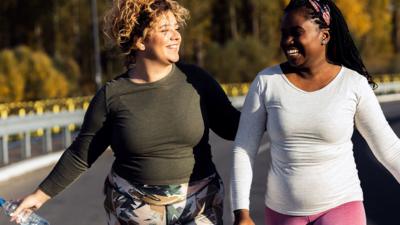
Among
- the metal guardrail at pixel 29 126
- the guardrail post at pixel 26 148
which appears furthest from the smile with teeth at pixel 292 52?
the guardrail post at pixel 26 148

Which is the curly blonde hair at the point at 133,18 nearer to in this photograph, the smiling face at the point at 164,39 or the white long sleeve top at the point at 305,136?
the smiling face at the point at 164,39

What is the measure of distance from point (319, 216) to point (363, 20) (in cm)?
6559

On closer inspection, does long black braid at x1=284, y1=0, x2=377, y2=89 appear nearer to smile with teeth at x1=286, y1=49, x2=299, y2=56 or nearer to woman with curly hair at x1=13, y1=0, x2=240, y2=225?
smile with teeth at x1=286, y1=49, x2=299, y2=56

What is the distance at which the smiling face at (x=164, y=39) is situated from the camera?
4051 mm

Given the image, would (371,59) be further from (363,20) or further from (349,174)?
(349,174)

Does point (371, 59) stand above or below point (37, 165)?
below

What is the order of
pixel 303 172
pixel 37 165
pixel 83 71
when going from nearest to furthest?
pixel 303 172 < pixel 37 165 < pixel 83 71

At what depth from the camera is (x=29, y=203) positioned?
13.9 ft

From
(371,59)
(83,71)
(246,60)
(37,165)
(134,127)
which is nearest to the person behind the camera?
(134,127)

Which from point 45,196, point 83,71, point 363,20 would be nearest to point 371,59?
point 363,20

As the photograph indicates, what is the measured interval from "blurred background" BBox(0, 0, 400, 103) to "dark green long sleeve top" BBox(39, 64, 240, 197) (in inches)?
1416

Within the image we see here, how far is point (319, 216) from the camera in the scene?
151 inches

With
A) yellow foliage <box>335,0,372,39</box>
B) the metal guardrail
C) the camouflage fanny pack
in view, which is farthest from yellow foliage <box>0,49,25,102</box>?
yellow foliage <box>335,0,372,39</box>

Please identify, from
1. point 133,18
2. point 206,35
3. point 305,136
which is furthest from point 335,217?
point 206,35
